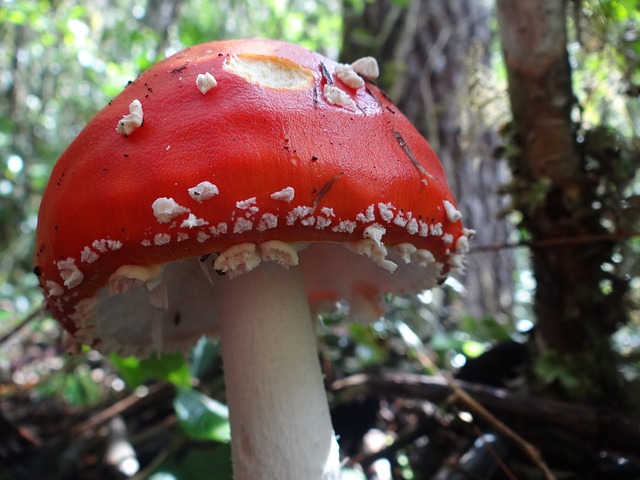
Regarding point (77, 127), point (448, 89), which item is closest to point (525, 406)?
point (448, 89)

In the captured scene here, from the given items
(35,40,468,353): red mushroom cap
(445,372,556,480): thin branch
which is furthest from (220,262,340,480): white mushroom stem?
(445,372,556,480): thin branch

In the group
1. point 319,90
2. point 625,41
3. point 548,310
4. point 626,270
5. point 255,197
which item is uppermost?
point 625,41

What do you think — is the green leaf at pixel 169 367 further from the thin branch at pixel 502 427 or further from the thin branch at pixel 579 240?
Result: the thin branch at pixel 579 240

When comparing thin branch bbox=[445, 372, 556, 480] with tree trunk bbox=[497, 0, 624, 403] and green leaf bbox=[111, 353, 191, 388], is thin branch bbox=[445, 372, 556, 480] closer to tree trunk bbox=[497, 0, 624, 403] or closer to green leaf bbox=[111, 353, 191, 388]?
tree trunk bbox=[497, 0, 624, 403]

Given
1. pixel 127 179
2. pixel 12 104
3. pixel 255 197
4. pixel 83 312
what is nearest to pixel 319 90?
pixel 255 197

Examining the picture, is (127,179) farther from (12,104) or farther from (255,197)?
(12,104)

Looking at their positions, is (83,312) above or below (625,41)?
below
